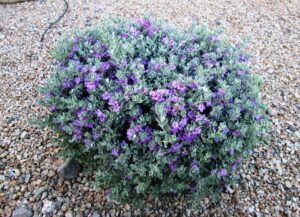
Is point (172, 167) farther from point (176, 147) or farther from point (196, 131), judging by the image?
point (196, 131)

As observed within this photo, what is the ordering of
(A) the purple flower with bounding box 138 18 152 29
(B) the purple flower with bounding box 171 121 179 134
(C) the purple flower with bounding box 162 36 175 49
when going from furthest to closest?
(A) the purple flower with bounding box 138 18 152 29 < (C) the purple flower with bounding box 162 36 175 49 < (B) the purple flower with bounding box 171 121 179 134

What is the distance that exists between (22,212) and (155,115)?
126cm

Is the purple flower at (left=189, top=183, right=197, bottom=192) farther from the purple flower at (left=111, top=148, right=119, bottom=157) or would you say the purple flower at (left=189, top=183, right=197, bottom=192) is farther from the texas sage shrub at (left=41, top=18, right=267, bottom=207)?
the purple flower at (left=111, top=148, right=119, bottom=157)

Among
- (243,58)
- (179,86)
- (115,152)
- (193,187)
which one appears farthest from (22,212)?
(243,58)

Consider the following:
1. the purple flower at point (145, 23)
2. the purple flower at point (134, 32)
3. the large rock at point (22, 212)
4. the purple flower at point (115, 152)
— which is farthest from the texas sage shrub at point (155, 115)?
the large rock at point (22, 212)

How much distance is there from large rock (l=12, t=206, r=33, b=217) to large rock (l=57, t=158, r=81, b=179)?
0.34 m

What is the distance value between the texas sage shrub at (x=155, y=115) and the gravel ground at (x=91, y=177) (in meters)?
0.36

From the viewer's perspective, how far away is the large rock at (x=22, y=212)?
2431 millimetres

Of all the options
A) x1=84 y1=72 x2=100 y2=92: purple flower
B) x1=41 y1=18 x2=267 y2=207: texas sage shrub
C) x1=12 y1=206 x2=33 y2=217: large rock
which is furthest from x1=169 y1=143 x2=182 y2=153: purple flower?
x1=12 y1=206 x2=33 y2=217: large rock

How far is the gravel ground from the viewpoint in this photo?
2494mm

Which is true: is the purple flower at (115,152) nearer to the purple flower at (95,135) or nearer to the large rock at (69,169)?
the purple flower at (95,135)

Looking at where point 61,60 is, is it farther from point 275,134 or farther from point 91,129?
point 275,134

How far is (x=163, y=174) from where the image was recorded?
209 cm

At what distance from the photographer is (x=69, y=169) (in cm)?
260
